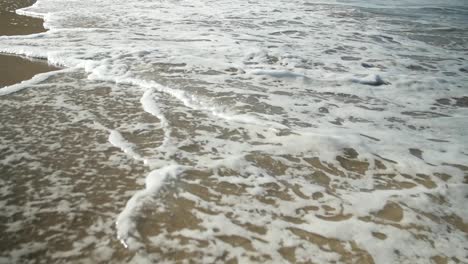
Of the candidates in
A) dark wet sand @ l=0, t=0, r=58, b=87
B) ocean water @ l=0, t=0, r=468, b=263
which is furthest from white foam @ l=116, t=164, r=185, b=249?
dark wet sand @ l=0, t=0, r=58, b=87

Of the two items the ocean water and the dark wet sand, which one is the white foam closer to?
the ocean water

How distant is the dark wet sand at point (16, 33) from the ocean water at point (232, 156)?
328 mm

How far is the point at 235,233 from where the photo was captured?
2.37 m

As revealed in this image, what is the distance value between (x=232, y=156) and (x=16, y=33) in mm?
7135

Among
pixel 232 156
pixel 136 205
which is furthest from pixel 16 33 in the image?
pixel 136 205

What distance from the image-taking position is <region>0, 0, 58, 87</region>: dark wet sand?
5326 millimetres

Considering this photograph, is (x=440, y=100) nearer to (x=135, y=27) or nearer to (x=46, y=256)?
(x=46, y=256)

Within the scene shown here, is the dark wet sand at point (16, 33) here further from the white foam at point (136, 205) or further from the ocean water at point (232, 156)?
the white foam at point (136, 205)

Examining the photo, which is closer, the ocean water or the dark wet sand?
the ocean water

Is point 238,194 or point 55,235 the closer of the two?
point 55,235

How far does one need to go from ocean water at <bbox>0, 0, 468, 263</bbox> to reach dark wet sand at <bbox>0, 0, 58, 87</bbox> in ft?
1.08

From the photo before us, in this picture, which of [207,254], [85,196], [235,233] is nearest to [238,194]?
[235,233]

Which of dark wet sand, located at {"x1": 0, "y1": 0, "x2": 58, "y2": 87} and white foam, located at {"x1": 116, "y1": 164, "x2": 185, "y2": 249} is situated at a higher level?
dark wet sand, located at {"x1": 0, "y1": 0, "x2": 58, "y2": 87}

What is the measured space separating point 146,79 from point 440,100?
399cm
